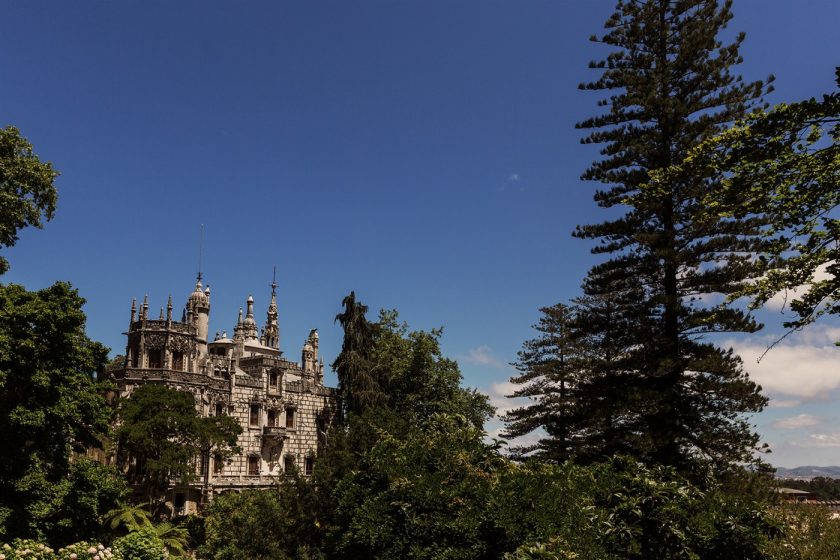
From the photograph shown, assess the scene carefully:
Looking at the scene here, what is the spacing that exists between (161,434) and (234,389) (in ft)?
27.6

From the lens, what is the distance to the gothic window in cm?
3634

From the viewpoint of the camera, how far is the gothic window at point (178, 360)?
119 ft

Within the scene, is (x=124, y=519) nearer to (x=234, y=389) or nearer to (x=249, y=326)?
(x=234, y=389)

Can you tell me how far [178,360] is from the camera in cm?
3653

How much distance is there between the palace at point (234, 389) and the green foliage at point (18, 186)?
523 inches

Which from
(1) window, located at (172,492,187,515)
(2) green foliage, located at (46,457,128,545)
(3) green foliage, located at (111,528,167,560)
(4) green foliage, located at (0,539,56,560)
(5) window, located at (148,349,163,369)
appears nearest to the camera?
(4) green foliage, located at (0,539,56,560)

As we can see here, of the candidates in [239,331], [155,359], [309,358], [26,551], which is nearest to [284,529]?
[26,551]

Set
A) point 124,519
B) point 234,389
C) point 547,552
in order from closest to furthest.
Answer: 1. point 547,552
2. point 124,519
3. point 234,389

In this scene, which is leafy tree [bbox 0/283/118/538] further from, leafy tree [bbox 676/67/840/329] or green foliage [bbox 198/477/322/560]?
leafy tree [bbox 676/67/840/329]

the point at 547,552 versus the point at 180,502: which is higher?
the point at 180,502

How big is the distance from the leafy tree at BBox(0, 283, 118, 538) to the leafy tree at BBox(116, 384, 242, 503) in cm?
915

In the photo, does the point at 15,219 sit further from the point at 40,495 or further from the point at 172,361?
the point at 172,361

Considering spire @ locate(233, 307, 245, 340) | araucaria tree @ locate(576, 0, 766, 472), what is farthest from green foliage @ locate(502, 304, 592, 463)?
spire @ locate(233, 307, 245, 340)

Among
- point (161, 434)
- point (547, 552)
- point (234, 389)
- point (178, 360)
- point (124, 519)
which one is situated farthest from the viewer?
point (234, 389)
